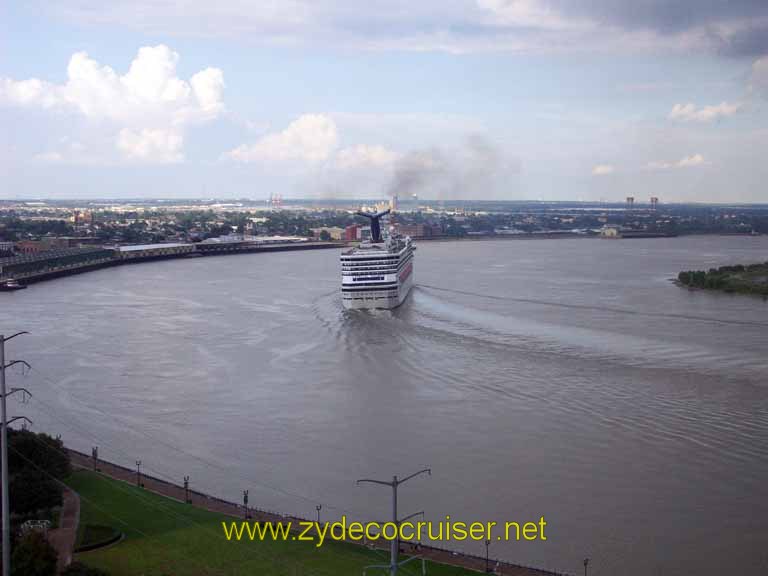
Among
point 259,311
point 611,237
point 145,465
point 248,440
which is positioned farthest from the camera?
point 611,237

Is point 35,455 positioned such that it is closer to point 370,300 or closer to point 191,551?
point 191,551

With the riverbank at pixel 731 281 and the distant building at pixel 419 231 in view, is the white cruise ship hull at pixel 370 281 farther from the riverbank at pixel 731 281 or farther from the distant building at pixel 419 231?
the distant building at pixel 419 231

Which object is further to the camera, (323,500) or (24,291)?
(24,291)

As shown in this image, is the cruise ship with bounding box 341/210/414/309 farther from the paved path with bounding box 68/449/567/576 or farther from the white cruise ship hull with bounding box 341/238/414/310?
the paved path with bounding box 68/449/567/576

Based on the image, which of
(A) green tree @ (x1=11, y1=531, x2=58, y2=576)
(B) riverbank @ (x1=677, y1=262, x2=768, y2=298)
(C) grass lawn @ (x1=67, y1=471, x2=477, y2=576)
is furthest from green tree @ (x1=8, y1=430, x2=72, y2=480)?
(B) riverbank @ (x1=677, y1=262, x2=768, y2=298)

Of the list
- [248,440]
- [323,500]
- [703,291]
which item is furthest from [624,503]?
[703,291]

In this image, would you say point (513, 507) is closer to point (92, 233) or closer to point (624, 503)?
point (624, 503)
